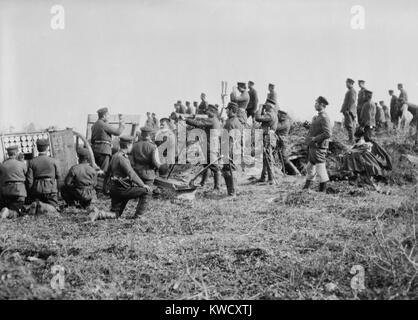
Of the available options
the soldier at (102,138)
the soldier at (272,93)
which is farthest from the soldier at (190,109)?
the soldier at (102,138)

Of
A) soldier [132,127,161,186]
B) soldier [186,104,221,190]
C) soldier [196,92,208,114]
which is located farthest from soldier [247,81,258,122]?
soldier [132,127,161,186]

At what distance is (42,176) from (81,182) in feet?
2.40

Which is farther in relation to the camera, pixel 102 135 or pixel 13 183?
pixel 102 135

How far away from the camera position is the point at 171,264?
600 centimetres

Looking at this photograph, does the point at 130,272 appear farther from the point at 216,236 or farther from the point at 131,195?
the point at 131,195

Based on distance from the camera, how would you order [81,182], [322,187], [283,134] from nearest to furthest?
[81,182]
[322,187]
[283,134]

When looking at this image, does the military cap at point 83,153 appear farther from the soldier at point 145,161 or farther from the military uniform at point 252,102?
the military uniform at point 252,102

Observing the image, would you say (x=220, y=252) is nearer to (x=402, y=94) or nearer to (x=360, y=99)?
(x=360, y=99)

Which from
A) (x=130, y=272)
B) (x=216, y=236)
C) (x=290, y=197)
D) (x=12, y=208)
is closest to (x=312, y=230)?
(x=216, y=236)

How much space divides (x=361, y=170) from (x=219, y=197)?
336 centimetres

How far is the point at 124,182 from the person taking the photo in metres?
8.39

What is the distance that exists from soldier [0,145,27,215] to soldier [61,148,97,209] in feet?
2.75

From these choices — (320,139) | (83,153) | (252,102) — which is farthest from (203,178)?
(252,102)

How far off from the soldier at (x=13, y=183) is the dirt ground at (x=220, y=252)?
2.04 feet
